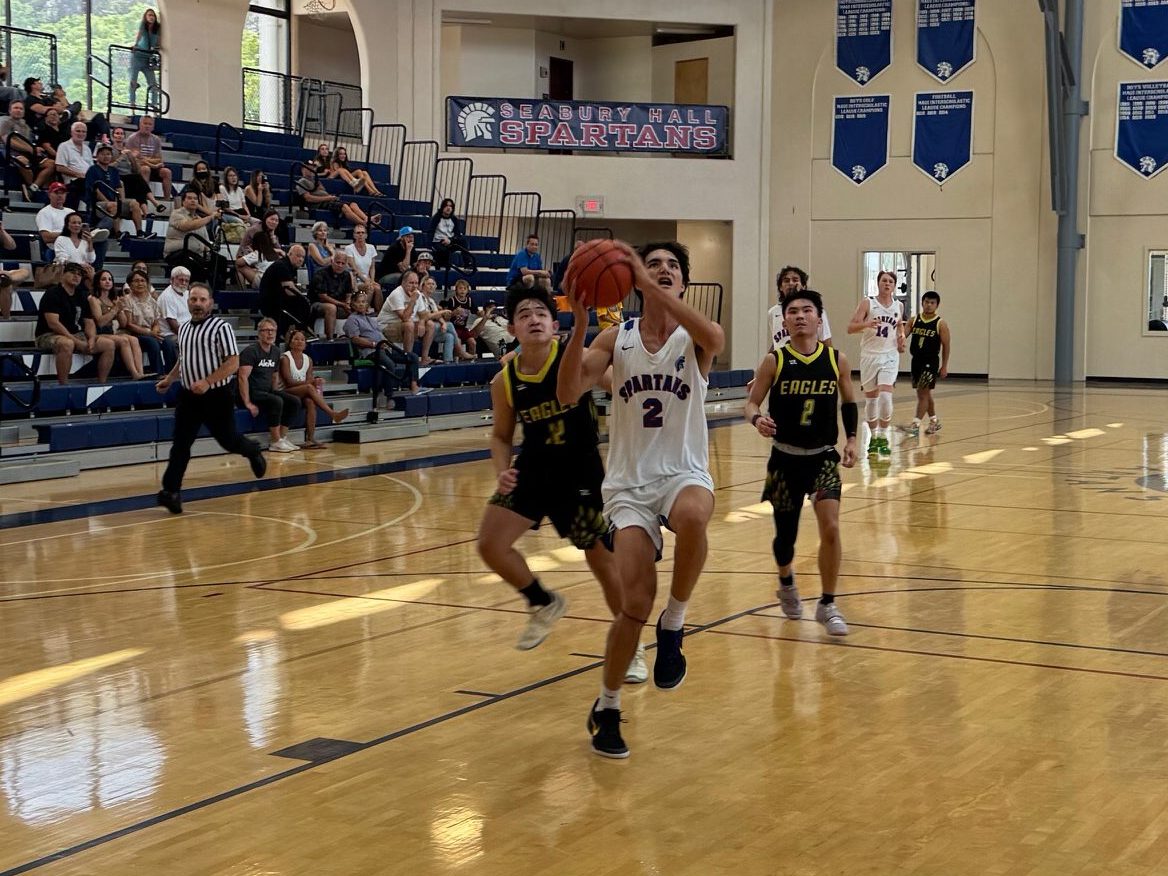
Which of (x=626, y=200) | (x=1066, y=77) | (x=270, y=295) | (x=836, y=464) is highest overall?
(x=1066, y=77)

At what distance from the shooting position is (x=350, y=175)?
74.6 feet

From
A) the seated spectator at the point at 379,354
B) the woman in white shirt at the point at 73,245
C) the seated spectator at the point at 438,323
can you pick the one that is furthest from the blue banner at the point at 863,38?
the woman in white shirt at the point at 73,245

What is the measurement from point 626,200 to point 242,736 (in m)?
23.5

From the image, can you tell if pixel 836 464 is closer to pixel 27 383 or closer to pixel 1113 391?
pixel 27 383

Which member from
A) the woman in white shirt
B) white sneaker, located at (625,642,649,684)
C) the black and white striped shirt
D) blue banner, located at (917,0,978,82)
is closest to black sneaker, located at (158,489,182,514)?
the black and white striped shirt

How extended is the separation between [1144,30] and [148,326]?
19429 mm

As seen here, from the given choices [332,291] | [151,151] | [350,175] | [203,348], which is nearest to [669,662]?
[203,348]

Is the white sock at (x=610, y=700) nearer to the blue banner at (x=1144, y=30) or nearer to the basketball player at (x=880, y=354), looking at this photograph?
the basketball player at (x=880, y=354)

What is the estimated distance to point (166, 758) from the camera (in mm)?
5207

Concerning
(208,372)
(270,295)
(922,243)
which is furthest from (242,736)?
(922,243)

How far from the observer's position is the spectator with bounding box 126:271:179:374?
49.9ft

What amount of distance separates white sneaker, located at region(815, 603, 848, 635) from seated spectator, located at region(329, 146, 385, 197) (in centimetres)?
1670

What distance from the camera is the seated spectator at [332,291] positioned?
18000mm

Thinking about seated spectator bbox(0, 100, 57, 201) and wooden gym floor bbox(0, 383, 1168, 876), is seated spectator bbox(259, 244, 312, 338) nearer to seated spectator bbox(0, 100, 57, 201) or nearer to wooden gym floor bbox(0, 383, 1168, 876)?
seated spectator bbox(0, 100, 57, 201)
